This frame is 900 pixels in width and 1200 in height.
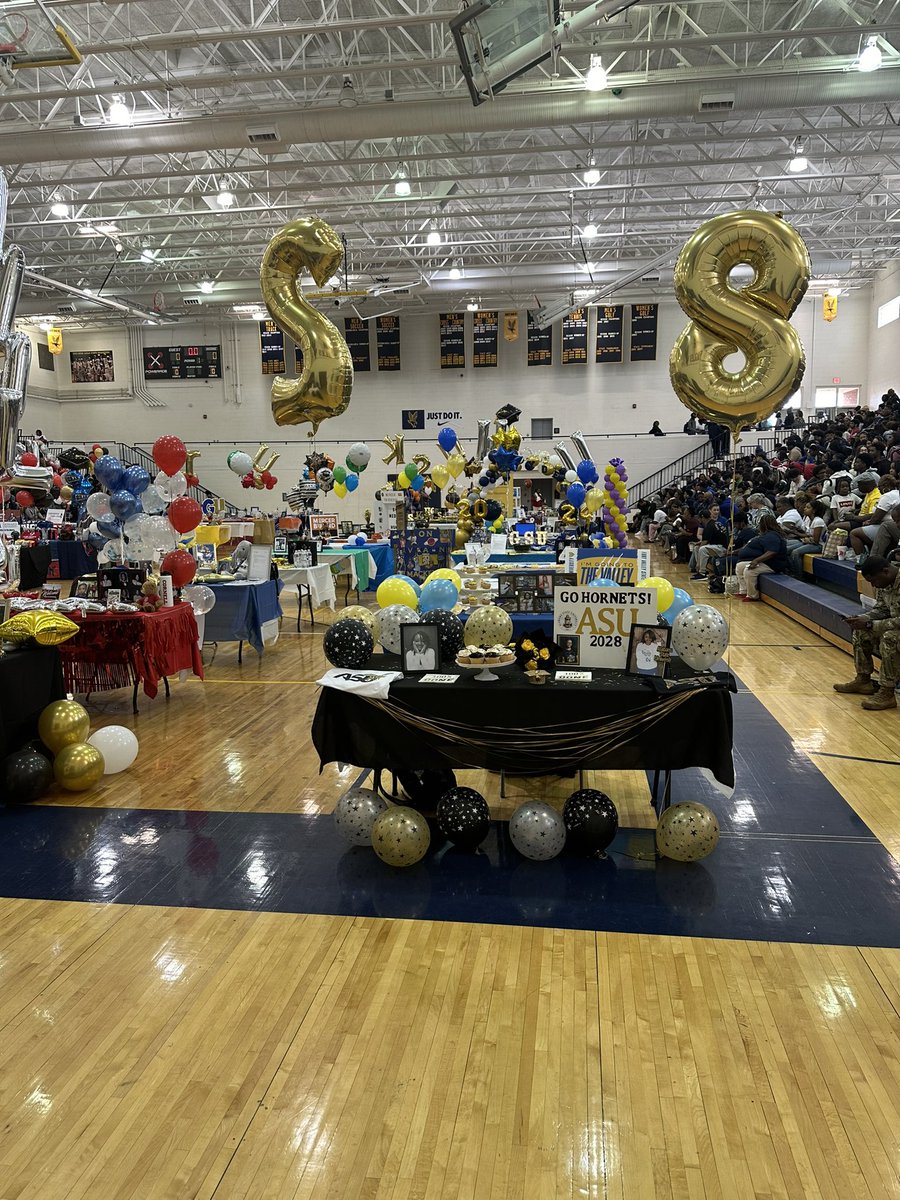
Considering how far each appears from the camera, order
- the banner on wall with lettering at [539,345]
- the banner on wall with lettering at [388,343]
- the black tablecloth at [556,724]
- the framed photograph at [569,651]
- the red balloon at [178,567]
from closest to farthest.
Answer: the black tablecloth at [556,724] → the framed photograph at [569,651] → the red balloon at [178,567] → the banner on wall with lettering at [539,345] → the banner on wall with lettering at [388,343]

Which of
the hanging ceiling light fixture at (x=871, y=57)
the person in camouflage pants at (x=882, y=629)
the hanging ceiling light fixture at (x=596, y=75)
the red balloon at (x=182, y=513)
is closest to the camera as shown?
the person in camouflage pants at (x=882, y=629)

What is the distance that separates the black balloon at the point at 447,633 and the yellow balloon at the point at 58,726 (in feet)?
7.66

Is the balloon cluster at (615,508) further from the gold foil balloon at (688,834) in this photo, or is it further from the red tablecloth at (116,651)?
the gold foil balloon at (688,834)

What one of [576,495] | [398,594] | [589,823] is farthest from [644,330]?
[589,823]

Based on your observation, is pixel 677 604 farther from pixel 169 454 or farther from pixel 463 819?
pixel 169 454

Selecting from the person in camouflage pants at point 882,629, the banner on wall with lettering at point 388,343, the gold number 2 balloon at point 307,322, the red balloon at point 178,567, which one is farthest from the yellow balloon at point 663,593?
the banner on wall with lettering at point 388,343

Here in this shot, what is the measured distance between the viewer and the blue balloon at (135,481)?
8.03 metres

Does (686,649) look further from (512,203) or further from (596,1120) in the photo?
(512,203)

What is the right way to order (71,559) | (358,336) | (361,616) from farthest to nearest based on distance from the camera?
1. (358,336)
2. (71,559)
3. (361,616)

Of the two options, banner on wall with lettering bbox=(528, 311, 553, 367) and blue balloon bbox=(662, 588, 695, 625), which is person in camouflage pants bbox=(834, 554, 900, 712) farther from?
banner on wall with lettering bbox=(528, 311, 553, 367)

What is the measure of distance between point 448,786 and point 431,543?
902cm

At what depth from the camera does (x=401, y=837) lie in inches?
142

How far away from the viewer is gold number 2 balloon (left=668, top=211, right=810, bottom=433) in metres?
3.76

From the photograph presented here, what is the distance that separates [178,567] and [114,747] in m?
2.26
